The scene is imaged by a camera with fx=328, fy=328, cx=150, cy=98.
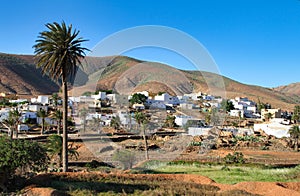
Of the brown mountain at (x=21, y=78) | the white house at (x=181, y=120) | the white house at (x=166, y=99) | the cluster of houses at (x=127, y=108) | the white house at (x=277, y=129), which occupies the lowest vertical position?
the white house at (x=277, y=129)

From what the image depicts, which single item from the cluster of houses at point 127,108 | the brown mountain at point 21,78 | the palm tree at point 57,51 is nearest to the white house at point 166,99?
the cluster of houses at point 127,108

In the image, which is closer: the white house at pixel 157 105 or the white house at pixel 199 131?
the white house at pixel 199 131

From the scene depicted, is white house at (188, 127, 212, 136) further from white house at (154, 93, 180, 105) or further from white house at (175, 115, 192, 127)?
white house at (154, 93, 180, 105)

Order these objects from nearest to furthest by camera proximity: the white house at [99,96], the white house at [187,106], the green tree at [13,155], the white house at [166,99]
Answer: the green tree at [13,155] → the white house at [99,96] → the white house at [187,106] → the white house at [166,99]

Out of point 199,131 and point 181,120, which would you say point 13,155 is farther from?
point 181,120

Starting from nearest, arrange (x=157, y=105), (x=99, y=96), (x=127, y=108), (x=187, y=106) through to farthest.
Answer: (x=127, y=108)
(x=157, y=105)
(x=99, y=96)
(x=187, y=106)

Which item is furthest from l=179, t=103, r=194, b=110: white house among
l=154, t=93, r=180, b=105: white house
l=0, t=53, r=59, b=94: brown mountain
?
l=0, t=53, r=59, b=94: brown mountain

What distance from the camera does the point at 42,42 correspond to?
17.9 metres

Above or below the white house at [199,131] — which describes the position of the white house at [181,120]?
above

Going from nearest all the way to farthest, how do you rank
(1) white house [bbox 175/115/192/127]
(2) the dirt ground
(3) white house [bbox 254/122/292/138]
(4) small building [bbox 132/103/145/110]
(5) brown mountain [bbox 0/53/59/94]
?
(2) the dirt ground
(3) white house [bbox 254/122/292/138]
(1) white house [bbox 175/115/192/127]
(4) small building [bbox 132/103/145/110]
(5) brown mountain [bbox 0/53/59/94]

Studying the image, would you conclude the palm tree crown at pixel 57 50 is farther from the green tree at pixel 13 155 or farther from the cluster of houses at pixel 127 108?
the cluster of houses at pixel 127 108

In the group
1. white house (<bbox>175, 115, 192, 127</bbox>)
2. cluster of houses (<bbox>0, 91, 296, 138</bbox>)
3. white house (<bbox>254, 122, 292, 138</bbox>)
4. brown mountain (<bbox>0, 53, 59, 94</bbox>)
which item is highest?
brown mountain (<bbox>0, 53, 59, 94</bbox>)

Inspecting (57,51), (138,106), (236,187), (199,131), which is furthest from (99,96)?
(236,187)

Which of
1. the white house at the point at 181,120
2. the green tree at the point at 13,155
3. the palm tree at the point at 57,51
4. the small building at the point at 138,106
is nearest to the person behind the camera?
the green tree at the point at 13,155
